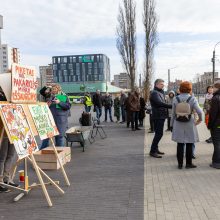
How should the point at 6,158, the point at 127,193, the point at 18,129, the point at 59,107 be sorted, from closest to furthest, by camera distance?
1. the point at 18,129
2. the point at 127,193
3. the point at 6,158
4. the point at 59,107

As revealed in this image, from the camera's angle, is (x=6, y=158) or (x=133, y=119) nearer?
(x=6, y=158)

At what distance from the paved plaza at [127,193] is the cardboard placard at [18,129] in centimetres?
87

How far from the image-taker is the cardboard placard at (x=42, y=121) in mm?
5086

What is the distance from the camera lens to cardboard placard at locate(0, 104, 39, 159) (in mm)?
4387

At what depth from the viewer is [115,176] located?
6227 mm

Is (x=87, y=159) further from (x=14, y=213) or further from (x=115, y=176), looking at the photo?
(x=14, y=213)

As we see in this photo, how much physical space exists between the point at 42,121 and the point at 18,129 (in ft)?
2.34

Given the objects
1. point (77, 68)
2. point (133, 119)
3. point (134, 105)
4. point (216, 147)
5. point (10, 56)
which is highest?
point (77, 68)

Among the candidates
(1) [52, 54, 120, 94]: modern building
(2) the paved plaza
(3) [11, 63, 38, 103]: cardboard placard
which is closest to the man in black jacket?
(2) the paved plaza

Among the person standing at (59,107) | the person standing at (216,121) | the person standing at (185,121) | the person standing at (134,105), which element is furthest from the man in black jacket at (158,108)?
the person standing at (134,105)

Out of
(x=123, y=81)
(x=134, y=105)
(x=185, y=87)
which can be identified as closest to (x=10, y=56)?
(x=134, y=105)

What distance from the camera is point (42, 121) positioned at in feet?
17.3

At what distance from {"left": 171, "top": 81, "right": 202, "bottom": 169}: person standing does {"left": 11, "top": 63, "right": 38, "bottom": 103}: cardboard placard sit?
297cm

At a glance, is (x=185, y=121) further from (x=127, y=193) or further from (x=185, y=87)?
(x=127, y=193)
